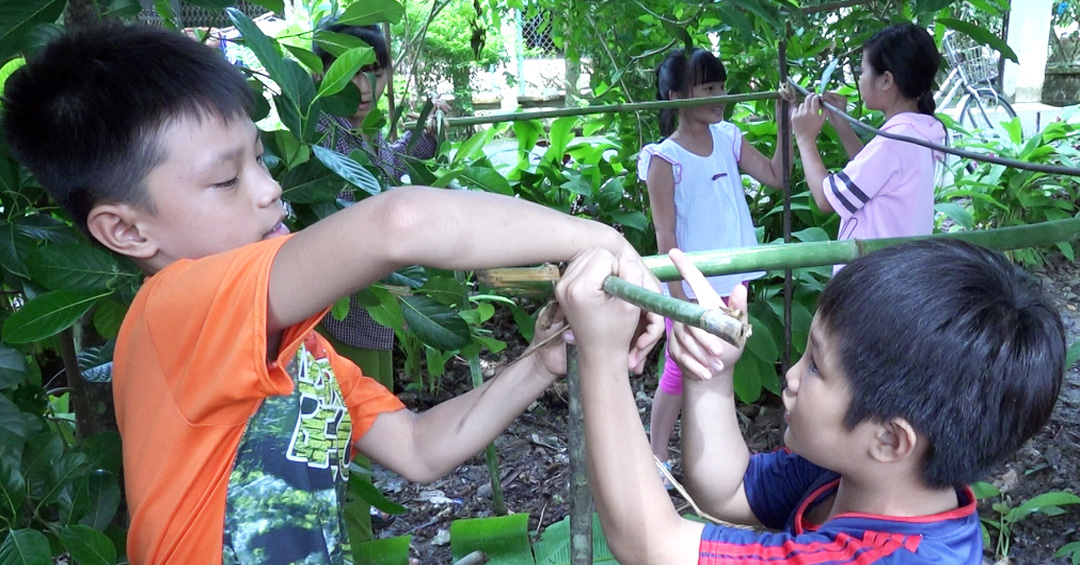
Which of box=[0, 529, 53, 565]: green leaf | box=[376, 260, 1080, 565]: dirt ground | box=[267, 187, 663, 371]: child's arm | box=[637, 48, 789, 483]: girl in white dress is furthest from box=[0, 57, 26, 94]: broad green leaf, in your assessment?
box=[637, 48, 789, 483]: girl in white dress

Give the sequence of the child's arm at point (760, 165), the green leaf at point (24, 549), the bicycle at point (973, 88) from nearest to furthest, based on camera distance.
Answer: the green leaf at point (24, 549)
the child's arm at point (760, 165)
the bicycle at point (973, 88)

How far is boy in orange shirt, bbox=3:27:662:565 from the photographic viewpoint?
0.81m

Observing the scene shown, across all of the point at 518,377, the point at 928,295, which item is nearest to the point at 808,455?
the point at 928,295

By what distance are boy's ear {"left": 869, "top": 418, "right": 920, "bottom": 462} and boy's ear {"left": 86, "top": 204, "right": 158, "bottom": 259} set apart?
0.81 meters

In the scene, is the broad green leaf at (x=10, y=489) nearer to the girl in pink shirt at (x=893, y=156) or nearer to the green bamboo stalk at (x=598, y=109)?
the green bamboo stalk at (x=598, y=109)

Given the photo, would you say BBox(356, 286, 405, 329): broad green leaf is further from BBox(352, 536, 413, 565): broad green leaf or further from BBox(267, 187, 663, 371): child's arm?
BBox(352, 536, 413, 565): broad green leaf

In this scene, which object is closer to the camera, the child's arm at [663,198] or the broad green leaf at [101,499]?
the broad green leaf at [101,499]

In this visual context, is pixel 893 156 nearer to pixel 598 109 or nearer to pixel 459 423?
pixel 598 109

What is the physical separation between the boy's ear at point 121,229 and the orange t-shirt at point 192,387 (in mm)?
85

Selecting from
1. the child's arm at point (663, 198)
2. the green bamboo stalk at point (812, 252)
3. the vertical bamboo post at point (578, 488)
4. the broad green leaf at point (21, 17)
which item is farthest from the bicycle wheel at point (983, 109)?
the broad green leaf at point (21, 17)

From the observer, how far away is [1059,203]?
4.29m

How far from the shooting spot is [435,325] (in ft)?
4.87

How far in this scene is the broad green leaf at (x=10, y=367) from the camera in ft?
3.95

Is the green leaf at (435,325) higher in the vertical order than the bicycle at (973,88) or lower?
higher
